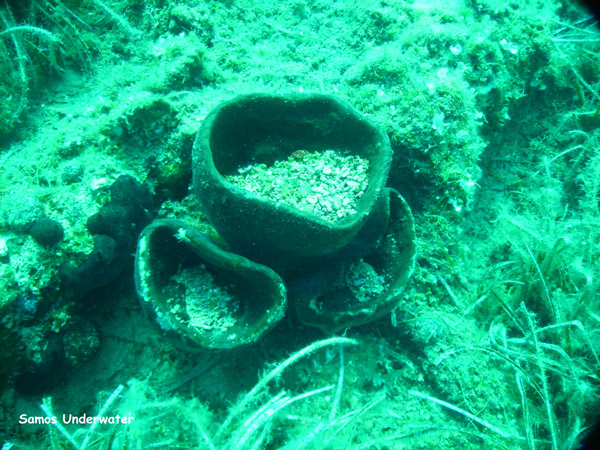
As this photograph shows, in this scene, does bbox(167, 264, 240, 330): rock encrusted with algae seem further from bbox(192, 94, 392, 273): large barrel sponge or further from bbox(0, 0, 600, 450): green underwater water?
bbox(192, 94, 392, 273): large barrel sponge

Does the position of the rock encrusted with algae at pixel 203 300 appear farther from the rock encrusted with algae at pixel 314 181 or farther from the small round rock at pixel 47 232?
the small round rock at pixel 47 232

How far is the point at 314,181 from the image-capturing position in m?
2.46

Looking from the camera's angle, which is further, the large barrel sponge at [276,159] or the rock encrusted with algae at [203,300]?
the rock encrusted with algae at [203,300]

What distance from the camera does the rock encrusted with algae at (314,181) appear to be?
2.29 m

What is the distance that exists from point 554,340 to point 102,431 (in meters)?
3.24

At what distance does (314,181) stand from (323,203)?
0.24 metres

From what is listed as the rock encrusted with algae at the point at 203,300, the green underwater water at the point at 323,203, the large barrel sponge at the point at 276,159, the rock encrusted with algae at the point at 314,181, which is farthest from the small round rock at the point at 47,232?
the rock encrusted with algae at the point at 314,181

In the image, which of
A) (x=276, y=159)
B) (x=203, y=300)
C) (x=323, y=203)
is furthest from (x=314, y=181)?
(x=203, y=300)

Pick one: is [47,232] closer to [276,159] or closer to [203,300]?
[203,300]

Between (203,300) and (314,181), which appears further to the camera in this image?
(314,181)

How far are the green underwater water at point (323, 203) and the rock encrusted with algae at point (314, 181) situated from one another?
48cm

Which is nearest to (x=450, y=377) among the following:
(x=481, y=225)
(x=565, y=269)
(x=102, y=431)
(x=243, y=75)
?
(x=565, y=269)

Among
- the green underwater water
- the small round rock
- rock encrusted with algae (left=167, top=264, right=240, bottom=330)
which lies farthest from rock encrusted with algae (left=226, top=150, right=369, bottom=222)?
the small round rock

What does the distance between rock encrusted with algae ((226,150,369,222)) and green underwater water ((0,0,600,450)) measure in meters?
0.48
